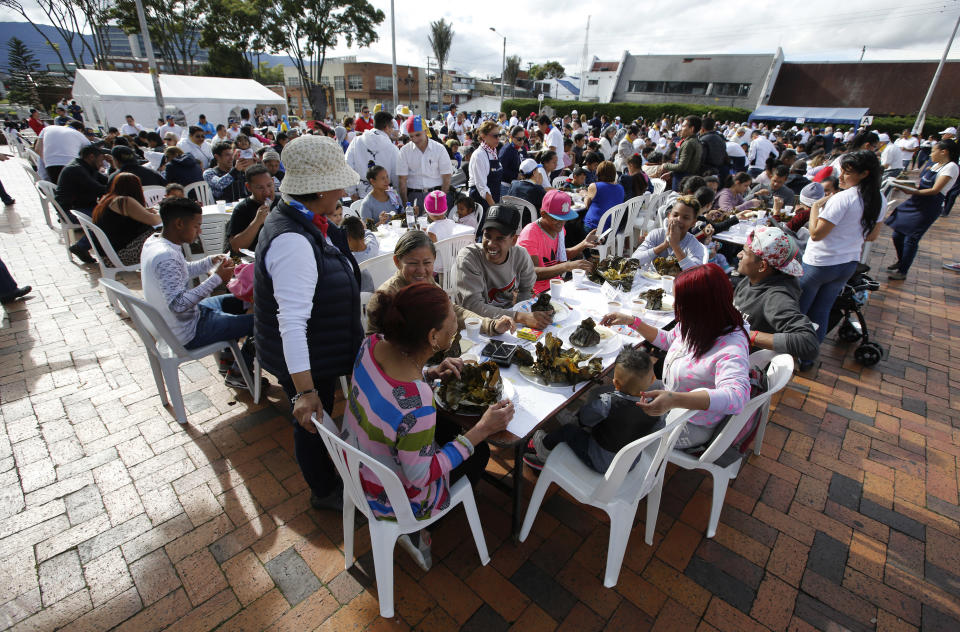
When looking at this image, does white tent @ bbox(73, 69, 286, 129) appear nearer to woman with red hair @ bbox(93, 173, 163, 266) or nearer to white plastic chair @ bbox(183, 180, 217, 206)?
white plastic chair @ bbox(183, 180, 217, 206)

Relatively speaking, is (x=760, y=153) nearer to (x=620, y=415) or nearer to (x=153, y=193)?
(x=620, y=415)

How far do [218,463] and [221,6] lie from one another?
35246 millimetres

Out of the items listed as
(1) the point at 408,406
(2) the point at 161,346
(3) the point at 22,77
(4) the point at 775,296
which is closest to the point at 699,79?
(4) the point at 775,296

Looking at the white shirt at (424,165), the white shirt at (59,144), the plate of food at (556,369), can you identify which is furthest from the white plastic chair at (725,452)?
the white shirt at (59,144)

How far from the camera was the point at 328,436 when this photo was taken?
5.06 feet

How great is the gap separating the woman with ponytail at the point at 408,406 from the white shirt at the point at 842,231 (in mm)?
3405

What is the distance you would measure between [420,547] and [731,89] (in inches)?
1645

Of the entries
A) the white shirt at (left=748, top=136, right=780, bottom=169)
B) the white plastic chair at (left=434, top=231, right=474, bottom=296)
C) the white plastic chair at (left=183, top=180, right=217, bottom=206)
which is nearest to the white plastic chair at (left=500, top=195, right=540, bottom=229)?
the white plastic chair at (left=434, top=231, right=474, bottom=296)

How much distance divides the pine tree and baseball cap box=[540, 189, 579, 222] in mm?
→ 41846

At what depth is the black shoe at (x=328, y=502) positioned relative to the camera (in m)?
2.30

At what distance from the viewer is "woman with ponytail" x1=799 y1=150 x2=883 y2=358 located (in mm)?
3215

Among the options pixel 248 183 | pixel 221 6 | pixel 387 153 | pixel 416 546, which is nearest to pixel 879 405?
pixel 416 546

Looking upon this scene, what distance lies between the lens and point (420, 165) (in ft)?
18.3

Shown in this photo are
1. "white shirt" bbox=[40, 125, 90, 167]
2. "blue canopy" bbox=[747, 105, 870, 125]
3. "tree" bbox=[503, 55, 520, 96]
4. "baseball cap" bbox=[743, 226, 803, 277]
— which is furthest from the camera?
"tree" bbox=[503, 55, 520, 96]
